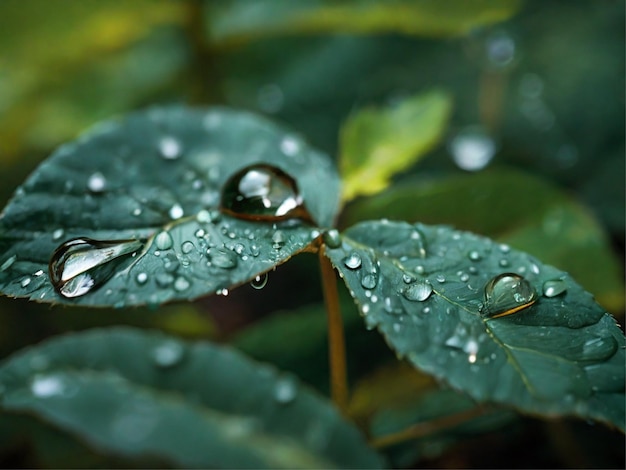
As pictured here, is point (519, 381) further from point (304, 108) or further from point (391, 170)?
point (304, 108)

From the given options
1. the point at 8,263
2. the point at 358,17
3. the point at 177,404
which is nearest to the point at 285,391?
the point at 177,404

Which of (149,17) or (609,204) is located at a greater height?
(149,17)

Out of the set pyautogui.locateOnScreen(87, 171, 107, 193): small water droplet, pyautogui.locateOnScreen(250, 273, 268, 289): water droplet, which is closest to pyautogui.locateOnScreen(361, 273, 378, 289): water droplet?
pyautogui.locateOnScreen(250, 273, 268, 289): water droplet

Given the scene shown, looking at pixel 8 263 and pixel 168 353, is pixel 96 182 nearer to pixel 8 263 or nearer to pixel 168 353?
pixel 8 263

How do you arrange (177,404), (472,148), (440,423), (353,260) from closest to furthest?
(177,404) < (353,260) < (440,423) < (472,148)

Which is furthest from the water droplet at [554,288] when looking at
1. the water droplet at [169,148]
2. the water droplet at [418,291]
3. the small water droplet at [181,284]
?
the water droplet at [169,148]

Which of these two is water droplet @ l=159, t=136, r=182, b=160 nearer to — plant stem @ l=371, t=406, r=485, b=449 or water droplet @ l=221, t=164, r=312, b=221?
water droplet @ l=221, t=164, r=312, b=221

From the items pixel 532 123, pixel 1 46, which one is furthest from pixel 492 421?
pixel 1 46
